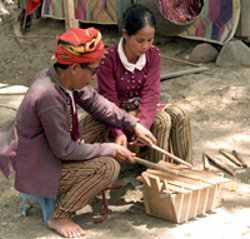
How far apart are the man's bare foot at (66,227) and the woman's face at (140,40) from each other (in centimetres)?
112

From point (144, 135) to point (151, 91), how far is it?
35 cm

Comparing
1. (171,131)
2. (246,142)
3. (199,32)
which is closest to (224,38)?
(199,32)

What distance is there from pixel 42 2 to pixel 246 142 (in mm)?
4844

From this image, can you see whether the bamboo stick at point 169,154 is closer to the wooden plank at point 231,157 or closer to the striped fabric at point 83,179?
the striped fabric at point 83,179

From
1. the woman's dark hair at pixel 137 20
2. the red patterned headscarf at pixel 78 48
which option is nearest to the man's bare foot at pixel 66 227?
the red patterned headscarf at pixel 78 48

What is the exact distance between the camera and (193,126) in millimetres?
5574

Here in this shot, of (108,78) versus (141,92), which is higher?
(108,78)

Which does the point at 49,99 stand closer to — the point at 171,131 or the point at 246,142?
the point at 171,131

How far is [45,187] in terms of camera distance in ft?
12.4

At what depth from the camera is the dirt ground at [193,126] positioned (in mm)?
3896

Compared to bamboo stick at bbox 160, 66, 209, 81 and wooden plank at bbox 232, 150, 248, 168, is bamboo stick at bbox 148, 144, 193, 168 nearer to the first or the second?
wooden plank at bbox 232, 150, 248, 168

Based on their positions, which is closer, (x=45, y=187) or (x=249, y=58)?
(x=45, y=187)

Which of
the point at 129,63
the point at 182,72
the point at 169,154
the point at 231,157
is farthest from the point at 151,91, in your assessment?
the point at 182,72

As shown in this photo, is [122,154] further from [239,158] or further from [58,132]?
[239,158]
